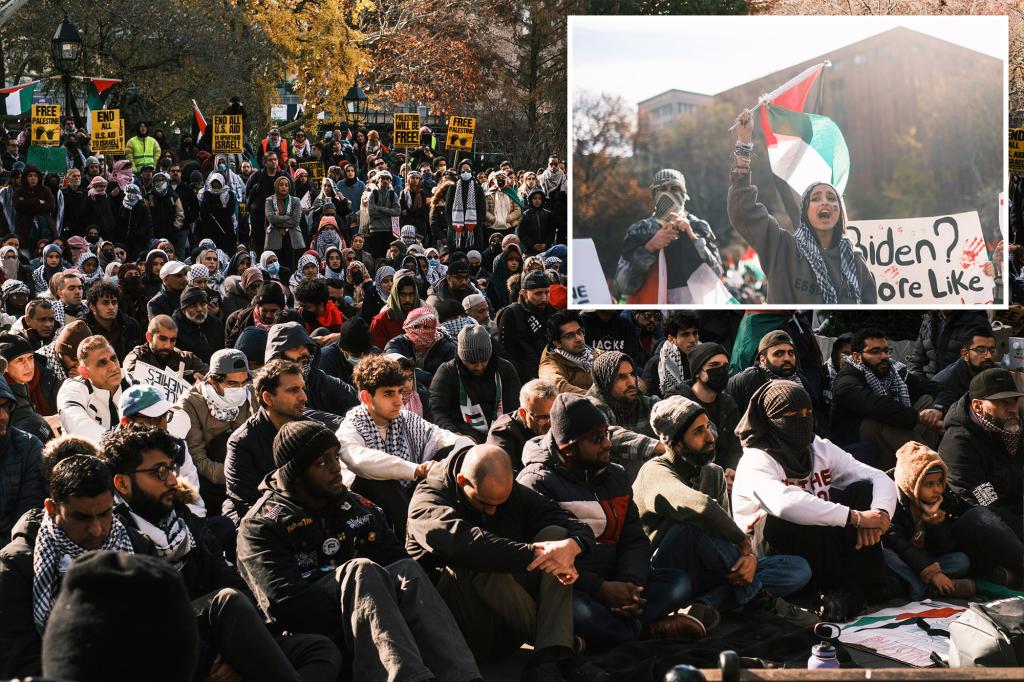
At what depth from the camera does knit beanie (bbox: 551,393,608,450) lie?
18.4ft

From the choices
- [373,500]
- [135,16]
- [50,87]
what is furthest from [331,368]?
[50,87]

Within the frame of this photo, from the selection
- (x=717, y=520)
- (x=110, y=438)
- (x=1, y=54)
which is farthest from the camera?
(x=1, y=54)

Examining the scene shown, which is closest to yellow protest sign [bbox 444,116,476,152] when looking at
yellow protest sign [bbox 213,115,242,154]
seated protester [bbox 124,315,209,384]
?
yellow protest sign [bbox 213,115,242,154]

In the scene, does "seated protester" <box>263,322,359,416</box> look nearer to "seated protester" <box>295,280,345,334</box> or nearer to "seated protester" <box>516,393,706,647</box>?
"seated protester" <box>516,393,706,647</box>

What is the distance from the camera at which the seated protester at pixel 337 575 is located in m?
4.70

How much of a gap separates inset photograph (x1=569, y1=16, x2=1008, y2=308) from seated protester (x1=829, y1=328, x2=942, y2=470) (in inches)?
16.4

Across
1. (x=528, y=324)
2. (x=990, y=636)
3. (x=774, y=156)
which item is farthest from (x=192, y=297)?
(x=990, y=636)

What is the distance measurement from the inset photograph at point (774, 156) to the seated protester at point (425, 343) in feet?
3.33

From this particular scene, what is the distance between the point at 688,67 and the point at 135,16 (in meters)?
19.1

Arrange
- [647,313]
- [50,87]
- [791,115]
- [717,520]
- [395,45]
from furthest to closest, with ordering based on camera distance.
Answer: [395,45] → [50,87] → [647,313] → [791,115] → [717,520]

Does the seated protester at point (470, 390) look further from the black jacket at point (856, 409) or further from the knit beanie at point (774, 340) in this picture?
the black jacket at point (856, 409)

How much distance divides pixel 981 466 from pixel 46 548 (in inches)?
192

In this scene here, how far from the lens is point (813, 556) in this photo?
6.28 m

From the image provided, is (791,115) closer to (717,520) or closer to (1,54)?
(717,520)
